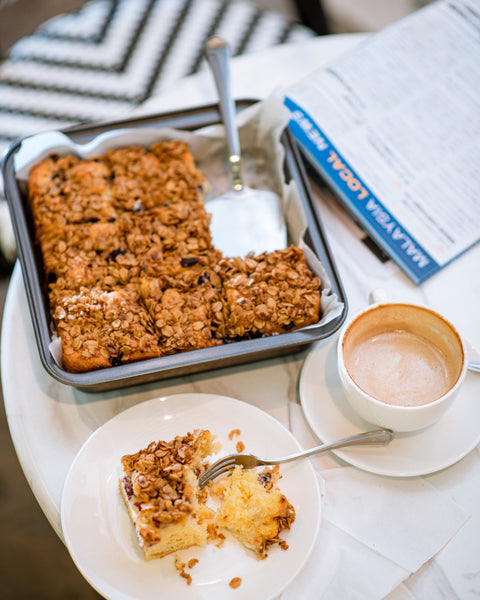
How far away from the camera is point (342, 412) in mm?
1041

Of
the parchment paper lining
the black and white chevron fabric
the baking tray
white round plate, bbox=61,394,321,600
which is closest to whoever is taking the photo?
white round plate, bbox=61,394,321,600

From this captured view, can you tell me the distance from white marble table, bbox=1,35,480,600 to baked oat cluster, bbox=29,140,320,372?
0.10m

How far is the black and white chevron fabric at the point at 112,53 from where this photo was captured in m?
2.40

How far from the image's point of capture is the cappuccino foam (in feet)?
3.17

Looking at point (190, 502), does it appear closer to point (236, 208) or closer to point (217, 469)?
point (217, 469)

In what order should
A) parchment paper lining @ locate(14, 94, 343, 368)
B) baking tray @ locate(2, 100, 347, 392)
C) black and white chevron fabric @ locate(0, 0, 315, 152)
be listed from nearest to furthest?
1. baking tray @ locate(2, 100, 347, 392)
2. parchment paper lining @ locate(14, 94, 343, 368)
3. black and white chevron fabric @ locate(0, 0, 315, 152)

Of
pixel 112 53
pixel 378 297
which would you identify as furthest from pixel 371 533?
pixel 112 53

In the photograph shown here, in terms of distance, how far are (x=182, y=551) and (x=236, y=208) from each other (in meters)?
0.71

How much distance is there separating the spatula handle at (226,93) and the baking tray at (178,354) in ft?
0.14

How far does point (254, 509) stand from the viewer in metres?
0.92

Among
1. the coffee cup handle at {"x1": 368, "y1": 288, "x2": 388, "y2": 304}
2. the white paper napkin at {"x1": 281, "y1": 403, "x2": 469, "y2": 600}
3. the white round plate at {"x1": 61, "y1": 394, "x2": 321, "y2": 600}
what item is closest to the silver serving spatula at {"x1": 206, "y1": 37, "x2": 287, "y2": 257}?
the coffee cup handle at {"x1": 368, "y1": 288, "x2": 388, "y2": 304}

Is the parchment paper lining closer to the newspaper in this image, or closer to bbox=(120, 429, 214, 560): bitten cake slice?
the newspaper

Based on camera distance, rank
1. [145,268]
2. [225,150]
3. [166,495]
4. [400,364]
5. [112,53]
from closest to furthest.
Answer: [166,495] → [400,364] → [145,268] → [225,150] → [112,53]

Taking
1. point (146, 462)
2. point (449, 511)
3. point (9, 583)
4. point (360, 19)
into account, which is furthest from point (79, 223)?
point (360, 19)
